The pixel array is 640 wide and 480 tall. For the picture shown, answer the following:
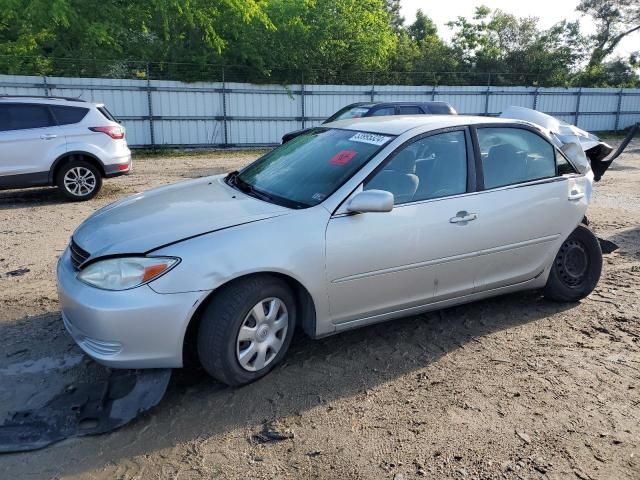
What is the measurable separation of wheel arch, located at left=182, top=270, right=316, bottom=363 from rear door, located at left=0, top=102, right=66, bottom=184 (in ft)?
21.0

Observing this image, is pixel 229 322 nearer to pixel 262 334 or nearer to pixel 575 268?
pixel 262 334

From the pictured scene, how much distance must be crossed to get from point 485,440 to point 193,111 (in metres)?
16.8

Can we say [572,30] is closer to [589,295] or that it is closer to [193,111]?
[193,111]

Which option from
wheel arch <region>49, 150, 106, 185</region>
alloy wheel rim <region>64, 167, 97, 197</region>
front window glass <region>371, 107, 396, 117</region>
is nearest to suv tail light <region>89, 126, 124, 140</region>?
wheel arch <region>49, 150, 106, 185</region>

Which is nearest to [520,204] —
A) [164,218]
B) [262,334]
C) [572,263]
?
[572,263]

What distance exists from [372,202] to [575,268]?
2.43 m

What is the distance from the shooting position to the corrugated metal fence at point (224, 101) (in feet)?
54.9

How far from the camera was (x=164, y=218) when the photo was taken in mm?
3547

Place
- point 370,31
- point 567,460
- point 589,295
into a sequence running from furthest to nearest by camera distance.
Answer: point 370,31 < point 589,295 < point 567,460

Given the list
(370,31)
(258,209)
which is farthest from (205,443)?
(370,31)

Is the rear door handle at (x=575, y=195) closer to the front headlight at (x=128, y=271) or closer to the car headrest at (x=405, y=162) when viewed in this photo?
the car headrest at (x=405, y=162)

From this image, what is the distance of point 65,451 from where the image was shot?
9.43 feet

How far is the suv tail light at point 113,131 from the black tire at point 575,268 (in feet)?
24.2

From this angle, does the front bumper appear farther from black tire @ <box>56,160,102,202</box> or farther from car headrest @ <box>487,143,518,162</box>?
black tire @ <box>56,160,102,202</box>
